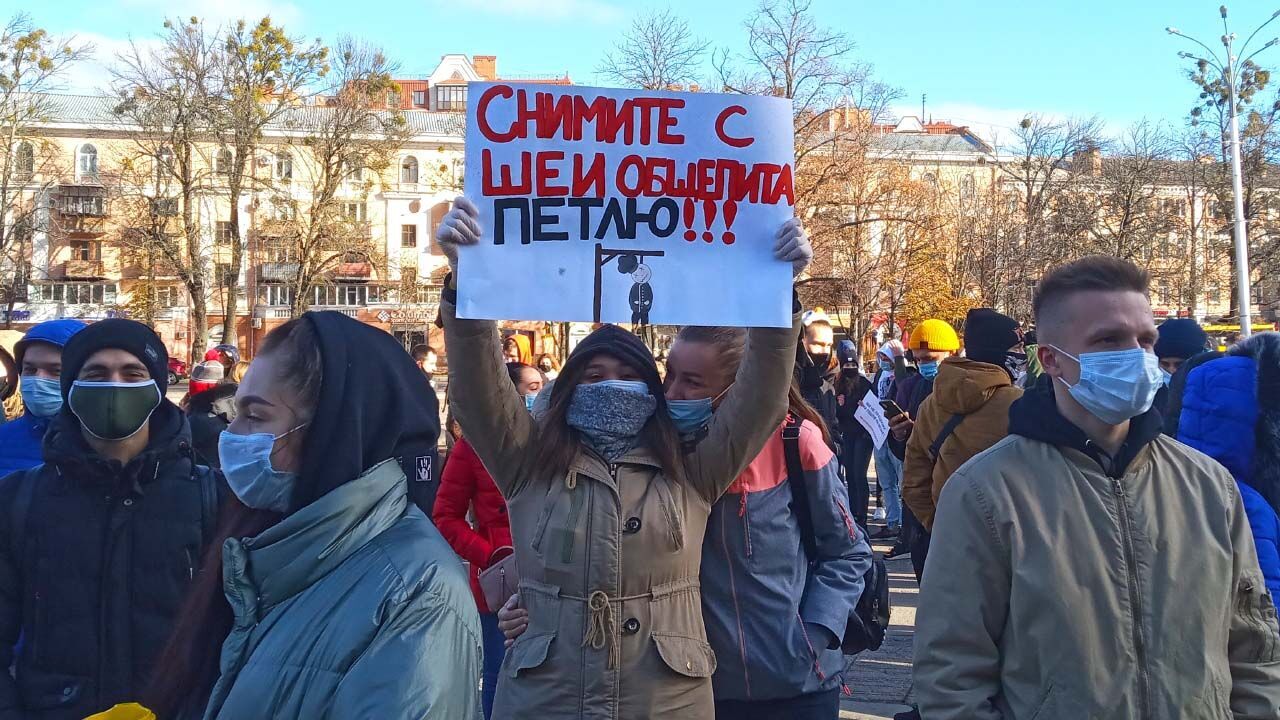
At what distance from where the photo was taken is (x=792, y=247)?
296cm

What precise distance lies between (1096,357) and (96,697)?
2867 millimetres

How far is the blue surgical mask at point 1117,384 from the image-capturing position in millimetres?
2422

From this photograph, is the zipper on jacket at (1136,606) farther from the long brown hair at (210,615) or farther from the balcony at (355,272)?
the balcony at (355,272)

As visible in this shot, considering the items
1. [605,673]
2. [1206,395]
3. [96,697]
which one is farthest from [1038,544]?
[96,697]

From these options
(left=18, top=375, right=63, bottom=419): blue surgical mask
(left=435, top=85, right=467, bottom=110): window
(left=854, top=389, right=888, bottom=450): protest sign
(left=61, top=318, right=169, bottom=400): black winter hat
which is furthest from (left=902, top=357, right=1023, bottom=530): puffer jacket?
(left=435, top=85, right=467, bottom=110): window

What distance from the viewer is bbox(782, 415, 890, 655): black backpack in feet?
11.4

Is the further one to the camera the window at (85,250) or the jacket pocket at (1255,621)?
the window at (85,250)

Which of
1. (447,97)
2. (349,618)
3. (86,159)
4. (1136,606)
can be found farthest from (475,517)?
(447,97)

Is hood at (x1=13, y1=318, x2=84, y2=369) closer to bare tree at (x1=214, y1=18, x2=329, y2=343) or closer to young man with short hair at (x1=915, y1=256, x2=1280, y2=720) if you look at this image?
young man with short hair at (x1=915, y1=256, x2=1280, y2=720)

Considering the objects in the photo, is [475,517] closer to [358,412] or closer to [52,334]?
[52,334]

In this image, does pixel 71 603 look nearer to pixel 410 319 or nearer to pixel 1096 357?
pixel 1096 357

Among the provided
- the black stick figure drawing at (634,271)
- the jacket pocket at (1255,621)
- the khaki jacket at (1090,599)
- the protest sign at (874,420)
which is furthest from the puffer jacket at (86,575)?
the protest sign at (874,420)

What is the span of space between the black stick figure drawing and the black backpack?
0.85 m

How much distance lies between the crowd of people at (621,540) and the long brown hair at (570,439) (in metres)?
Answer: 0.01
